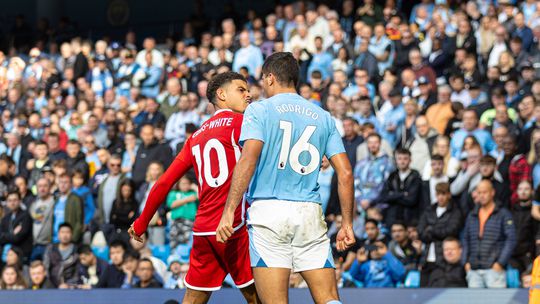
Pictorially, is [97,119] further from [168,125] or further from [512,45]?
[512,45]

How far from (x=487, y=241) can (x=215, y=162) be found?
5.23 m

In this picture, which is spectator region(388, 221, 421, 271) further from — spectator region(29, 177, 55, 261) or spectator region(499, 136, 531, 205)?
spectator region(29, 177, 55, 261)

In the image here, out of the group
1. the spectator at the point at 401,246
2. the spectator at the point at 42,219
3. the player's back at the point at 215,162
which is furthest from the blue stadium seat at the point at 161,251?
the player's back at the point at 215,162

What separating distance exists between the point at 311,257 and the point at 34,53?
18.4 metres

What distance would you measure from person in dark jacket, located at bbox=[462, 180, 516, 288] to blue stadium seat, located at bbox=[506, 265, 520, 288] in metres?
0.08

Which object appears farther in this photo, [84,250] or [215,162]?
[84,250]

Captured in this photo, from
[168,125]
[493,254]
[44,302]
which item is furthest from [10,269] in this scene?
[493,254]

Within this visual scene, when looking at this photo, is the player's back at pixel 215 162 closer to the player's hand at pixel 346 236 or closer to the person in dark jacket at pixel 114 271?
the player's hand at pixel 346 236

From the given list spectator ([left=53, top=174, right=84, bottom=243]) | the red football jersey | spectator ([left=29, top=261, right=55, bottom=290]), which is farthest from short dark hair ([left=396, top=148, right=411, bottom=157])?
the red football jersey

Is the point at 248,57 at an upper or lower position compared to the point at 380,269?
upper

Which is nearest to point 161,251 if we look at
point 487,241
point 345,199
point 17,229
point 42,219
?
point 42,219

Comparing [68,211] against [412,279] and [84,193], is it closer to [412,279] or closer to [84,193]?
[84,193]

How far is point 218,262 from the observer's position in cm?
856

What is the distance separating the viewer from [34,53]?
81.3 feet
